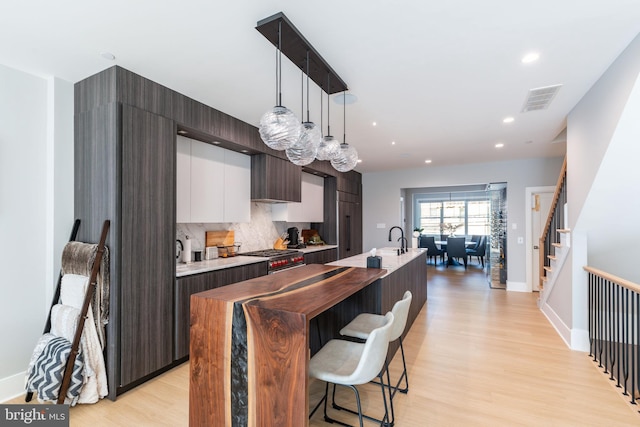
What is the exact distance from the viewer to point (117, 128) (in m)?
2.40

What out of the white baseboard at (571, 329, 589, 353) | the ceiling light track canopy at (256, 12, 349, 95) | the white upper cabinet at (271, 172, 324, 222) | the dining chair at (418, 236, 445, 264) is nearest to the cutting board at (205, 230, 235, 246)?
the white upper cabinet at (271, 172, 324, 222)

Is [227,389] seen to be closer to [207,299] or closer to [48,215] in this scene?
[207,299]

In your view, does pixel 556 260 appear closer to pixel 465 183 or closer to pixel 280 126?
pixel 465 183

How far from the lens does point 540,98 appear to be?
305 cm

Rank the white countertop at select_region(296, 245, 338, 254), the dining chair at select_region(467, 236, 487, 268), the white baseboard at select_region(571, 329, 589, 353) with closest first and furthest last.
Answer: the white baseboard at select_region(571, 329, 589, 353), the white countertop at select_region(296, 245, 338, 254), the dining chair at select_region(467, 236, 487, 268)

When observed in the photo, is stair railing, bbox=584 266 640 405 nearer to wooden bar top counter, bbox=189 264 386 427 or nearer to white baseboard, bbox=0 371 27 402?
wooden bar top counter, bbox=189 264 386 427

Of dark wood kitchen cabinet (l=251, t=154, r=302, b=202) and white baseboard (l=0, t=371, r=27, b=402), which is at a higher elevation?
dark wood kitchen cabinet (l=251, t=154, r=302, b=202)

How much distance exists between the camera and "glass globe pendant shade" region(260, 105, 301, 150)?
199 cm

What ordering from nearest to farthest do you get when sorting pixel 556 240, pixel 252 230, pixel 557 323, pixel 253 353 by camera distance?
1. pixel 253 353
2. pixel 557 323
3. pixel 556 240
4. pixel 252 230

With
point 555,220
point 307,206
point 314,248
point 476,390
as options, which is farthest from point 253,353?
point 555,220

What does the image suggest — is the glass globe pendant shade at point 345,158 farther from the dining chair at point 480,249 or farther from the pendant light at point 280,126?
the dining chair at point 480,249

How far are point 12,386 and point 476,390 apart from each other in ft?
12.1

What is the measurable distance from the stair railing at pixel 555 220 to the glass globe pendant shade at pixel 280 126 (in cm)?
366

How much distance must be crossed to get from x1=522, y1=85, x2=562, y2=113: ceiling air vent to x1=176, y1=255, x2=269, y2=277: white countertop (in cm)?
335
